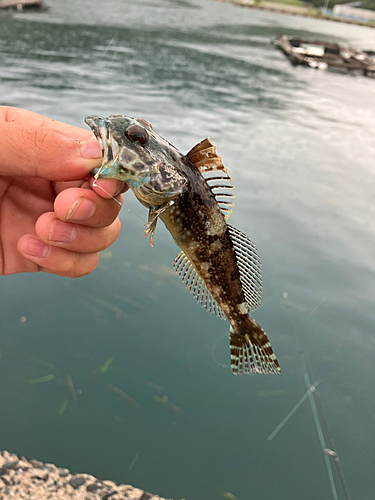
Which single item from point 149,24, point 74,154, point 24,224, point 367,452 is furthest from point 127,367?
point 149,24

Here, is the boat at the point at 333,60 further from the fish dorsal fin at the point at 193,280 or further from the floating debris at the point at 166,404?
the fish dorsal fin at the point at 193,280

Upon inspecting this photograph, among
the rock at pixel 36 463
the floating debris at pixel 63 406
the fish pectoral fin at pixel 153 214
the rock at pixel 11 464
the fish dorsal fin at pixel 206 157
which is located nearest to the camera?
the fish pectoral fin at pixel 153 214

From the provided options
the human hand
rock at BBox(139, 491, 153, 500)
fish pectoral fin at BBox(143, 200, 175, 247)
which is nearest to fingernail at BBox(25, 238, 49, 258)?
the human hand

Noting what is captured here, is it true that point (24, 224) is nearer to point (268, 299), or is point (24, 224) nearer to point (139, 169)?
point (139, 169)

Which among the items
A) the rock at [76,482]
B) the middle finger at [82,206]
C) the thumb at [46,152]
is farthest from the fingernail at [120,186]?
the rock at [76,482]

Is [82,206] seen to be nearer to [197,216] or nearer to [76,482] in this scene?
[197,216]

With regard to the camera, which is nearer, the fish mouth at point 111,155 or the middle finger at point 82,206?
the fish mouth at point 111,155

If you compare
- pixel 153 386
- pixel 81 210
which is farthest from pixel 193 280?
pixel 153 386
